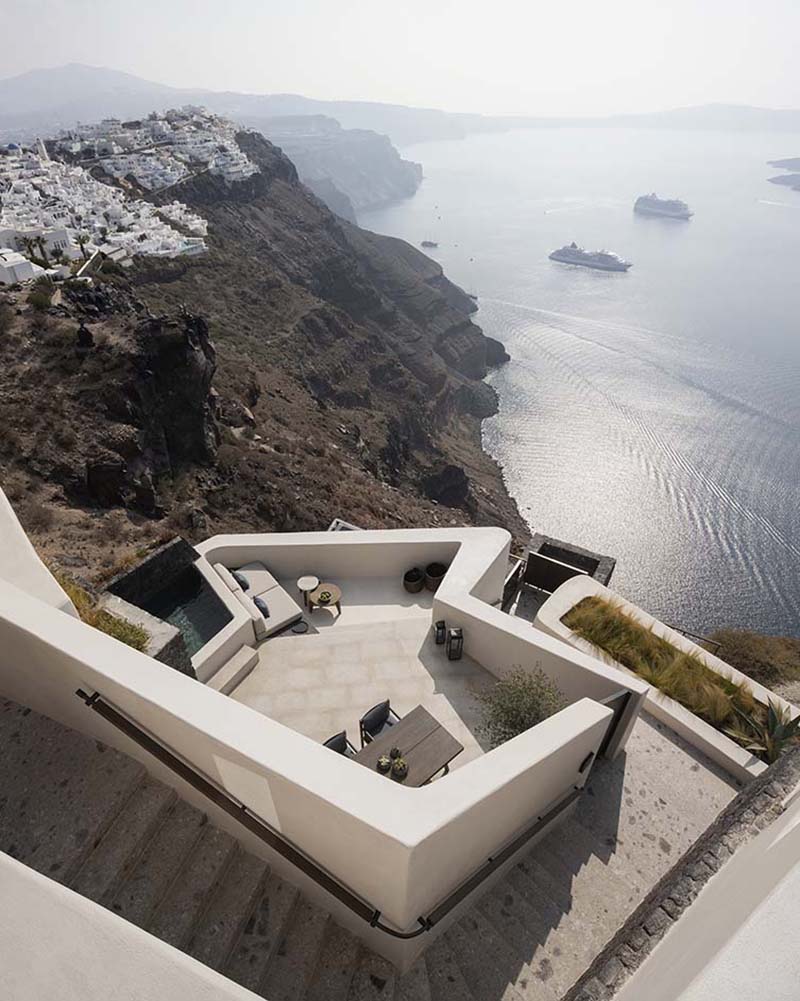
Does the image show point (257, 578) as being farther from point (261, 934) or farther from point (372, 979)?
point (372, 979)

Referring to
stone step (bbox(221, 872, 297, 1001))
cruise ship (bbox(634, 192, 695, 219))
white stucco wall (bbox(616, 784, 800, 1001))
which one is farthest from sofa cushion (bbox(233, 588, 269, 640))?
cruise ship (bbox(634, 192, 695, 219))

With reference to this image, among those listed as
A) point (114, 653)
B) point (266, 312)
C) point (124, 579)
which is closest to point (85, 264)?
point (266, 312)

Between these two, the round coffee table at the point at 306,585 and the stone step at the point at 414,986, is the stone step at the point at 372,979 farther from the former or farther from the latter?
the round coffee table at the point at 306,585

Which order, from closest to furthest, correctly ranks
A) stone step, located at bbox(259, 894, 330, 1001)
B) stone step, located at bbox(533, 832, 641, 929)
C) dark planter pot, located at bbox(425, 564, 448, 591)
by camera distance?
stone step, located at bbox(259, 894, 330, 1001) < stone step, located at bbox(533, 832, 641, 929) < dark planter pot, located at bbox(425, 564, 448, 591)

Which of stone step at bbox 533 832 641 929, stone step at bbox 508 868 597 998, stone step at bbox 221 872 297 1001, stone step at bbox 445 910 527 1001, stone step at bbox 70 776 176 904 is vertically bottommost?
stone step at bbox 533 832 641 929

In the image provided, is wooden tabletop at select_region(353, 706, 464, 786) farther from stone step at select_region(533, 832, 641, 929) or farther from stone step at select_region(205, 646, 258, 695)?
stone step at select_region(205, 646, 258, 695)

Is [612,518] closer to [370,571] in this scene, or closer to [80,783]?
[370,571]
